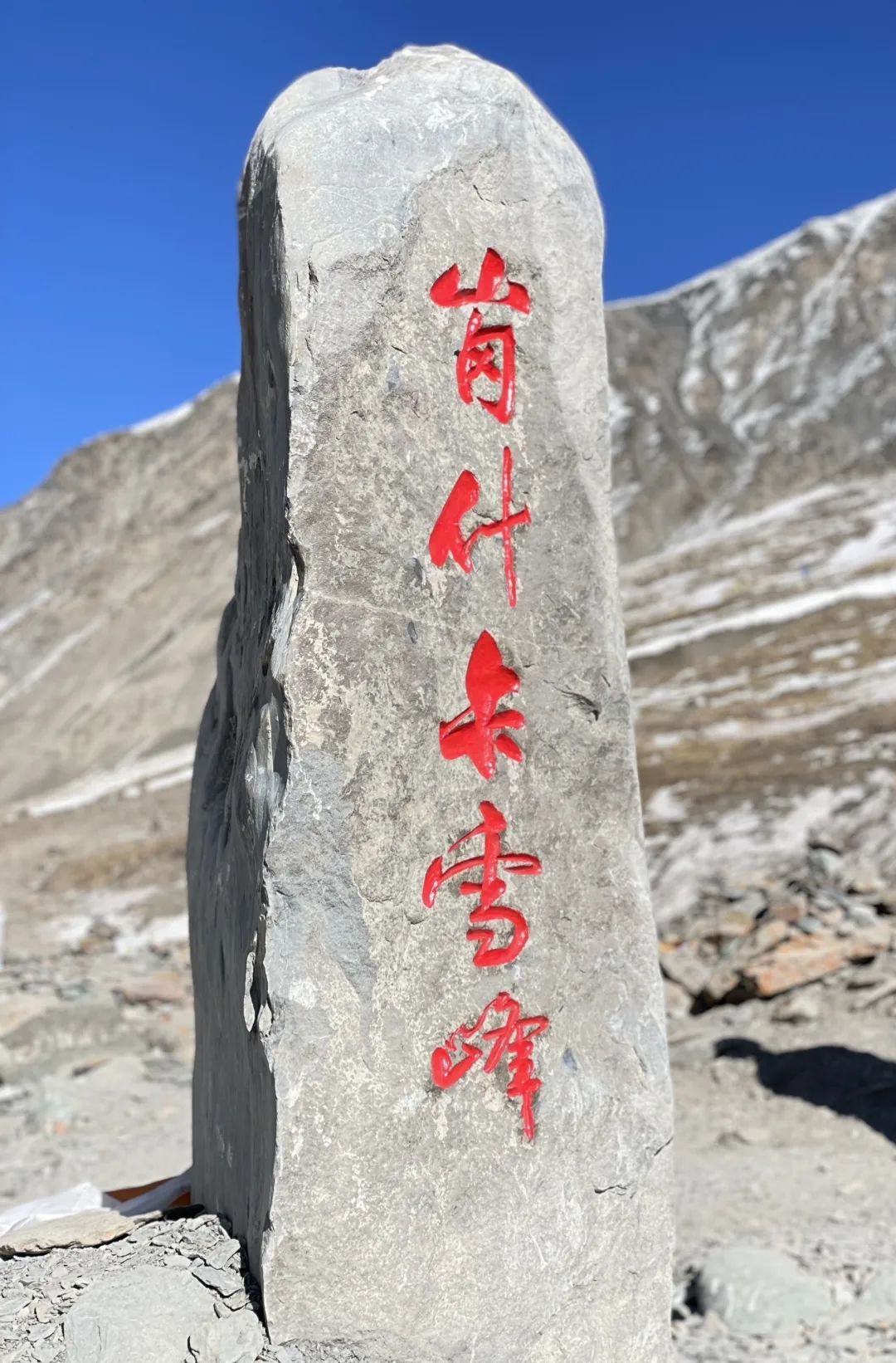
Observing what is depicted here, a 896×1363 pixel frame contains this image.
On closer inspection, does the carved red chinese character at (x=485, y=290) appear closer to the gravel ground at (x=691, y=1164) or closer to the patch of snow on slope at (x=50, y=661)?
the gravel ground at (x=691, y=1164)

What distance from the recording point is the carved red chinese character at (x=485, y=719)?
13.0 feet

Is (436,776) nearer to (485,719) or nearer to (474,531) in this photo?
(485,719)

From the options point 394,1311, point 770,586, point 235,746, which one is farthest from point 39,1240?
point 770,586

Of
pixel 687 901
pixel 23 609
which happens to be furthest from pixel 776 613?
pixel 23 609

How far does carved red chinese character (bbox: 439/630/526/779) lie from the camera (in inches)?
156

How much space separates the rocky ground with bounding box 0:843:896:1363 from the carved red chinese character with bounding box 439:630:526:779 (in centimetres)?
181

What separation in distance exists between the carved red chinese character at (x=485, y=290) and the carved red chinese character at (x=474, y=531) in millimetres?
485

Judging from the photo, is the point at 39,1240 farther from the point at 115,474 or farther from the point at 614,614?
the point at 115,474

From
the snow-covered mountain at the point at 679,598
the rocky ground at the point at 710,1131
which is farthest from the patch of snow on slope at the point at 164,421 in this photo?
the rocky ground at the point at 710,1131

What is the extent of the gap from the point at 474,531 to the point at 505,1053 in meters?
1.71

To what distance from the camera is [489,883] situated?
13.1ft

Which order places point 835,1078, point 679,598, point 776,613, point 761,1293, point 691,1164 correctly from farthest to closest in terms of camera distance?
point 679,598, point 776,613, point 835,1078, point 691,1164, point 761,1293

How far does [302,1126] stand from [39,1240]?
4.68ft

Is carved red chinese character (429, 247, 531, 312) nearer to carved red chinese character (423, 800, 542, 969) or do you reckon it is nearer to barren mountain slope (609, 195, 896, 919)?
carved red chinese character (423, 800, 542, 969)
